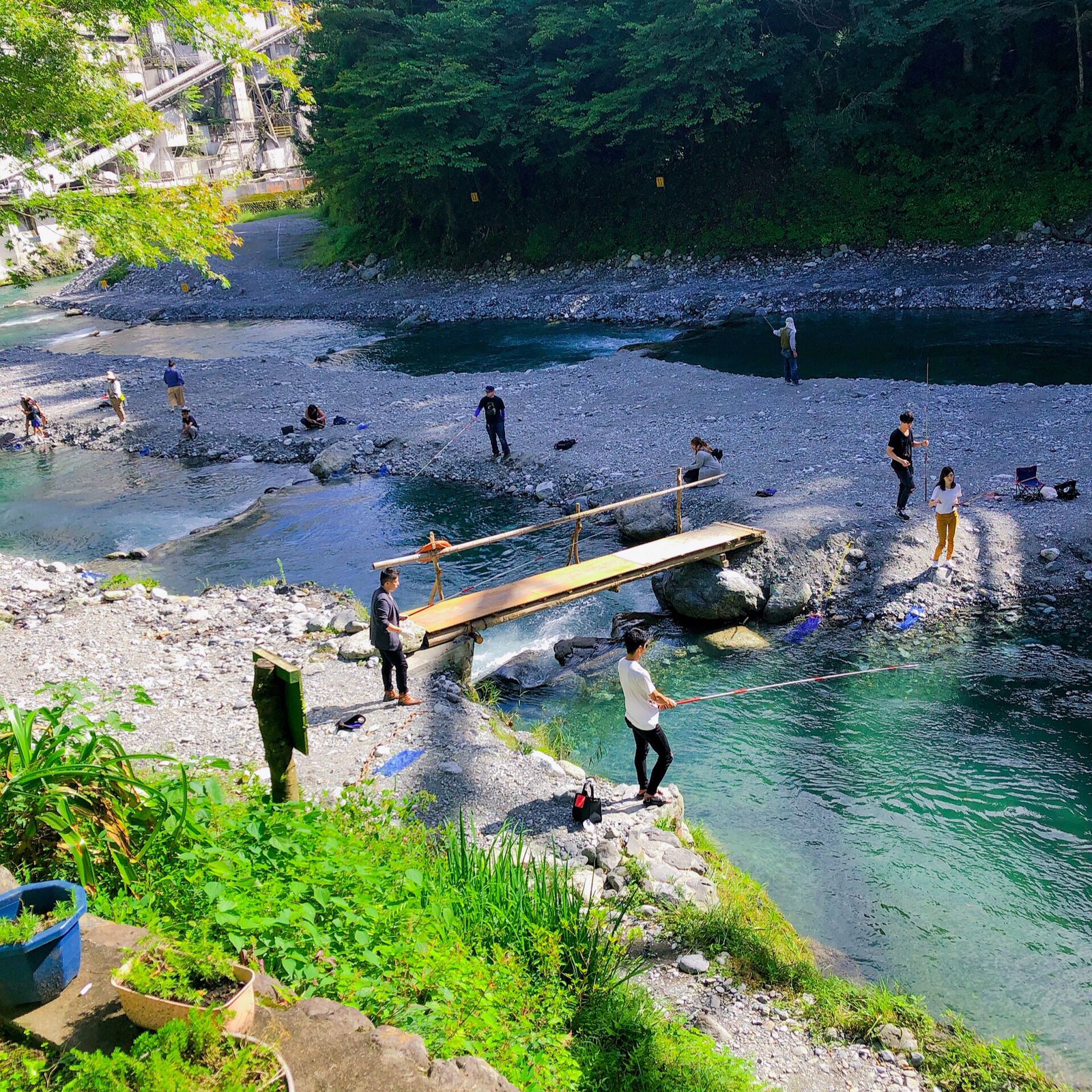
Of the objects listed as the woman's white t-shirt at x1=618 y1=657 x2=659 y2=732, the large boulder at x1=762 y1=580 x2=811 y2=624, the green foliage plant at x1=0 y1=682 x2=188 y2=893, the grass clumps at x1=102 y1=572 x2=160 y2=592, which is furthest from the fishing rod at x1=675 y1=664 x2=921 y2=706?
the grass clumps at x1=102 y1=572 x2=160 y2=592

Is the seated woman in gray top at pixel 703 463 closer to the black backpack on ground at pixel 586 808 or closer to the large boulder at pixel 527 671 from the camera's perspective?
the large boulder at pixel 527 671

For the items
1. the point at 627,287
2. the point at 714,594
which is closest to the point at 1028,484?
the point at 714,594

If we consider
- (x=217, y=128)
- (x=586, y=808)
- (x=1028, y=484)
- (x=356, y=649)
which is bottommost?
(x=586, y=808)

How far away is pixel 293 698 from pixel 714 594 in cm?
753

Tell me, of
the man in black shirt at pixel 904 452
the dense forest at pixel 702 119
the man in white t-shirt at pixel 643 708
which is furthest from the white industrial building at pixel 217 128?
the man in white t-shirt at pixel 643 708

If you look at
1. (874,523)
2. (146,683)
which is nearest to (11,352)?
(146,683)

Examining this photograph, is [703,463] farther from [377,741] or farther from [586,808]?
[586,808]

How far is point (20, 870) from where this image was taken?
464cm

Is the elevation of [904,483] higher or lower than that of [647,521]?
higher

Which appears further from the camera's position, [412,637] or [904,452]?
[904,452]

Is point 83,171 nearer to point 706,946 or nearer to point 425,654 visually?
point 425,654

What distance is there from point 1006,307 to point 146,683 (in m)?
25.0

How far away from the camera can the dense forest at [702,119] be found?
29906 millimetres

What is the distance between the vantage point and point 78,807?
491 centimetres
